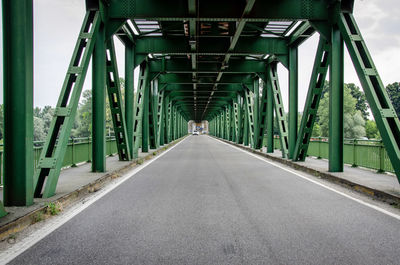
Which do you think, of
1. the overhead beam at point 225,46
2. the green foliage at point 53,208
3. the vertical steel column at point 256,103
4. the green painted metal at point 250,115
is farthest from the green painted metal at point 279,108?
the green foliage at point 53,208

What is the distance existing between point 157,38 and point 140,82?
3769 millimetres

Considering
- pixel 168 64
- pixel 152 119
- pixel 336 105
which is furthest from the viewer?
pixel 152 119

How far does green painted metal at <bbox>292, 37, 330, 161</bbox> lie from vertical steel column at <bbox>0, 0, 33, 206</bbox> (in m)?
8.60

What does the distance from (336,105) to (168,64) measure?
11.5 meters

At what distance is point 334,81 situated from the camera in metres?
9.52

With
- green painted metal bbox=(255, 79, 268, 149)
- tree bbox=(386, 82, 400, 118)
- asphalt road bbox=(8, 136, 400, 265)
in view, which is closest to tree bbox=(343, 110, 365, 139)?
tree bbox=(386, 82, 400, 118)

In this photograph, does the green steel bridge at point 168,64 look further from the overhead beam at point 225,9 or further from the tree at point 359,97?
the tree at point 359,97

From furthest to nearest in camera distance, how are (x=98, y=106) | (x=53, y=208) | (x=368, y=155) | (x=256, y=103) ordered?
(x=256, y=103), (x=368, y=155), (x=98, y=106), (x=53, y=208)

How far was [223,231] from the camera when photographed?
4.36m

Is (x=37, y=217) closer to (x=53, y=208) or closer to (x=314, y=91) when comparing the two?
(x=53, y=208)

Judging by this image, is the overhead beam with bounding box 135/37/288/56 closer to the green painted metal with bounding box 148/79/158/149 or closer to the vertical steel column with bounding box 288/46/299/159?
the vertical steel column with bounding box 288/46/299/159

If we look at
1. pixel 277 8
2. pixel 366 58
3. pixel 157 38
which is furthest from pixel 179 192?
pixel 157 38

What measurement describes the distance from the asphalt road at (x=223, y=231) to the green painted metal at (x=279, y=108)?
25.2ft

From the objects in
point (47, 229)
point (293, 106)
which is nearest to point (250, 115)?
point (293, 106)
